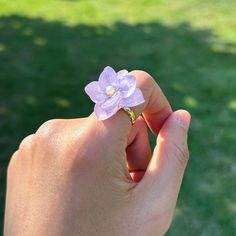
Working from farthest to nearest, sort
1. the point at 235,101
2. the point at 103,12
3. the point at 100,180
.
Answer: the point at 103,12 → the point at 235,101 → the point at 100,180

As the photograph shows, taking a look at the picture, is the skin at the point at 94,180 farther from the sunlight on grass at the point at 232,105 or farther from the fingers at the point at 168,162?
the sunlight on grass at the point at 232,105

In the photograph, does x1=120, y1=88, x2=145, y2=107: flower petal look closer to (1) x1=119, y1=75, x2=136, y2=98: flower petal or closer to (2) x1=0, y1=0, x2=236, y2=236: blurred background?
(1) x1=119, y1=75, x2=136, y2=98: flower petal

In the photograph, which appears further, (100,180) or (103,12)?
(103,12)

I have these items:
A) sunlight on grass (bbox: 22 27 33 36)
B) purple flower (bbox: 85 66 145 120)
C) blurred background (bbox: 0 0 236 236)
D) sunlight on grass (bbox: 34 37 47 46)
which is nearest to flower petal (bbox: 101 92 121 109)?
purple flower (bbox: 85 66 145 120)

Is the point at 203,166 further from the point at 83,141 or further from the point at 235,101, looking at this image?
the point at 83,141

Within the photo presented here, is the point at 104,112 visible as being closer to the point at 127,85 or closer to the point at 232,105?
the point at 127,85

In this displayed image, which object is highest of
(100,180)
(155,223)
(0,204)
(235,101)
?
(100,180)

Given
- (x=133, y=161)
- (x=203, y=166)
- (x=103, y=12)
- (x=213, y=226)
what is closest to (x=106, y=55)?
(x=103, y=12)

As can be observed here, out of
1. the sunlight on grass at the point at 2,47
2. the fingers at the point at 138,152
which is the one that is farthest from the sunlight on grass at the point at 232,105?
the fingers at the point at 138,152
